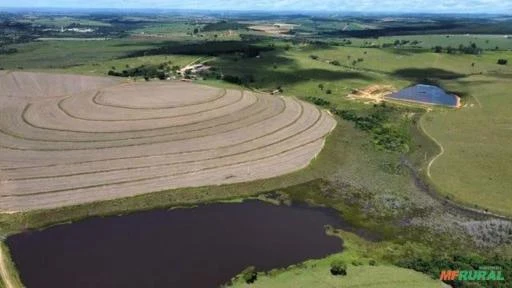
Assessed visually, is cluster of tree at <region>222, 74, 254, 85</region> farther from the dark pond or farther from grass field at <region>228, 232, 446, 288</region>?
grass field at <region>228, 232, 446, 288</region>

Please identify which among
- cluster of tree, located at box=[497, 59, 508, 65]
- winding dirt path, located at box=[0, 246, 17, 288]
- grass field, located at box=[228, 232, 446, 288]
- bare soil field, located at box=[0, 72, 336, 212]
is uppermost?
cluster of tree, located at box=[497, 59, 508, 65]

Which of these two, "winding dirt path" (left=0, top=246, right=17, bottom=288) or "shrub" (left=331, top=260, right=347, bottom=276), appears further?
"shrub" (left=331, top=260, right=347, bottom=276)

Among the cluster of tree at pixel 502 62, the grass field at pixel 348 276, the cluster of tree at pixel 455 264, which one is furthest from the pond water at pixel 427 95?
the grass field at pixel 348 276

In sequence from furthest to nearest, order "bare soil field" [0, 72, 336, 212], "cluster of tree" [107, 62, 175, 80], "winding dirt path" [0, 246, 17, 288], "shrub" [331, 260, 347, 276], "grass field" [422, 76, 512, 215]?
1. "cluster of tree" [107, 62, 175, 80]
2. "bare soil field" [0, 72, 336, 212]
3. "grass field" [422, 76, 512, 215]
4. "shrub" [331, 260, 347, 276]
5. "winding dirt path" [0, 246, 17, 288]

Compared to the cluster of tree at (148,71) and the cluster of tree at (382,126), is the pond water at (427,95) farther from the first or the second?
the cluster of tree at (148,71)

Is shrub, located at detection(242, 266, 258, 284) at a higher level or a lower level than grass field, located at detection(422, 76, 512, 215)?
lower

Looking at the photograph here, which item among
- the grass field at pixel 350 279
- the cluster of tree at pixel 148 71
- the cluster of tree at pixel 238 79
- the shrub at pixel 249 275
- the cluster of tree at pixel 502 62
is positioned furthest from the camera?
the cluster of tree at pixel 502 62

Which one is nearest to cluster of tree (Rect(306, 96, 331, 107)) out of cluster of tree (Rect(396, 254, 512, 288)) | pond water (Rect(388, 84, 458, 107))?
pond water (Rect(388, 84, 458, 107))
